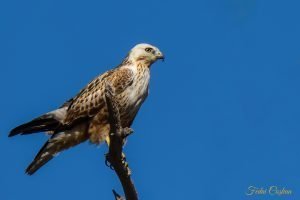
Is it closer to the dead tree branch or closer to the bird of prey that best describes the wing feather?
the bird of prey

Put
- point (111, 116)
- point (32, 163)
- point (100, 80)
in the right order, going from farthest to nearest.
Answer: point (100, 80)
point (32, 163)
point (111, 116)

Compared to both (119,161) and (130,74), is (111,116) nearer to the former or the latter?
(119,161)

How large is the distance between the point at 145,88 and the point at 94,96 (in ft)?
2.31

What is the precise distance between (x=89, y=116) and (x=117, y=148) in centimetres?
196

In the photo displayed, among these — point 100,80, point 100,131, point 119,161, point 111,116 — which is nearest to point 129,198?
point 119,161

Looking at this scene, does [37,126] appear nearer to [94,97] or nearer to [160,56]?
[94,97]

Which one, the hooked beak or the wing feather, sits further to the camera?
the hooked beak

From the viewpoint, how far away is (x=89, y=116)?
Result: 30.5 ft

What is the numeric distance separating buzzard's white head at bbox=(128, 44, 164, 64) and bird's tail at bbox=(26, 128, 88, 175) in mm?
1367

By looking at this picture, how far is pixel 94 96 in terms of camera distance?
938 centimetres

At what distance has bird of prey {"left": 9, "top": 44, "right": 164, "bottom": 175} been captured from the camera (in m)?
9.13

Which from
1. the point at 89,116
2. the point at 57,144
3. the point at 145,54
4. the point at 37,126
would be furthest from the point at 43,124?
the point at 145,54

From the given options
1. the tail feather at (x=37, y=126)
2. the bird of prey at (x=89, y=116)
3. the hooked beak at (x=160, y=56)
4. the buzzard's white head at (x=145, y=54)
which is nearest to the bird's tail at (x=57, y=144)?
the bird of prey at (x=89, y=116)

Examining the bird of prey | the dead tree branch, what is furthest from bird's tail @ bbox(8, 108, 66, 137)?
the dead tree branch
